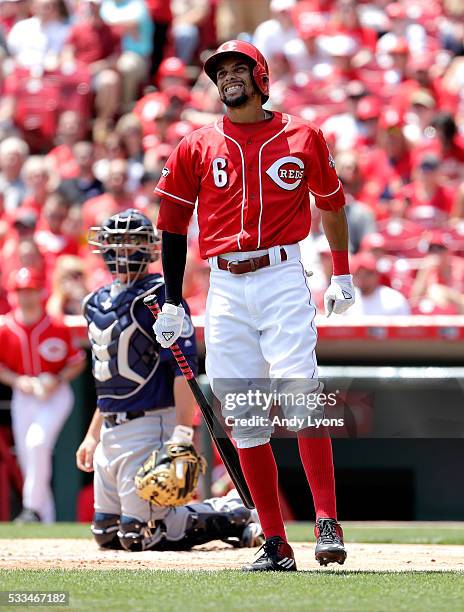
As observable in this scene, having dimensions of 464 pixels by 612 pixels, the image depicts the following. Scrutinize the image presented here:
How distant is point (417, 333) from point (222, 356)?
12.3 feet

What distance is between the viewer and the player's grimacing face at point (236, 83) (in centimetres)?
464

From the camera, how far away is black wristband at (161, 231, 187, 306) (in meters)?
4.77

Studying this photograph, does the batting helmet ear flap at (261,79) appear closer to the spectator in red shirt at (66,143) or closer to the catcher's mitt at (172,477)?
the catcher's mitt at (172,477)

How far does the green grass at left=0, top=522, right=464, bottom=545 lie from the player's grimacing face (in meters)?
2.66

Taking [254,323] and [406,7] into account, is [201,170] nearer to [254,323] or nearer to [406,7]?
[254,323]

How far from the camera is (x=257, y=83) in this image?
466 cm

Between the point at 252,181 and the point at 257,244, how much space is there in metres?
0.22

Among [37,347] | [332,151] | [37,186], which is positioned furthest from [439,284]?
[37,186]

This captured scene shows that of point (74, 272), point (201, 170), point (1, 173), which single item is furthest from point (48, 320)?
point (201, 170)

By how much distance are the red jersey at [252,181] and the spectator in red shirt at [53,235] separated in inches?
226

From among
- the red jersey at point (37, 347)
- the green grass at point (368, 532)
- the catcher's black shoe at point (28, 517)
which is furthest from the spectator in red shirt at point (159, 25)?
the green grass at point (368, 532)

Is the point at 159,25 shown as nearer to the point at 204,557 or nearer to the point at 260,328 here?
the point at 204,557

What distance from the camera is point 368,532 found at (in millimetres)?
7230

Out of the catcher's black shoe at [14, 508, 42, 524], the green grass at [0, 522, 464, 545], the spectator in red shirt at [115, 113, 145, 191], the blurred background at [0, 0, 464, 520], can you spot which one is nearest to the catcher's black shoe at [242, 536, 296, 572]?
the green grass at [0, 522, 464, 545]
